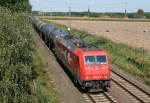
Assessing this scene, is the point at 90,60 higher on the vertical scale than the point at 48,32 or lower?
higher

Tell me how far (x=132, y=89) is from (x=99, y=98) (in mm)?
3721

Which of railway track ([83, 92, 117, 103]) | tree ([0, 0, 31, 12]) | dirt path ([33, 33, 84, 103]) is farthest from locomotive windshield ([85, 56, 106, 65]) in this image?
tree ([0, 0, 31, 12])

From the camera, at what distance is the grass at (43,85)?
1867cm

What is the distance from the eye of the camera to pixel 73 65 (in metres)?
27.9

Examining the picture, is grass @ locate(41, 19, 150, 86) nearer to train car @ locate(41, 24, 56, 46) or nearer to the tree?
train car @ locate(41, 24, 56, 46)

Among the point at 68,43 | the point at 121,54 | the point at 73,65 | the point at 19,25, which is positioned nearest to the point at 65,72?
the point at 68,43

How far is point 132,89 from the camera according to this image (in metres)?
27.2

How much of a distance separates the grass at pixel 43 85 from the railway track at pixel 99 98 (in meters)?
2.14

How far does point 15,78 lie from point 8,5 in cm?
1454

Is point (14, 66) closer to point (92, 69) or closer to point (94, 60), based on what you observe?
point (92, 69)

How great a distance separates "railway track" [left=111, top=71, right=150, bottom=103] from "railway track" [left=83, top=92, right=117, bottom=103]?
5.03ft

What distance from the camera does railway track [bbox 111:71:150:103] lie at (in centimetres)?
2450

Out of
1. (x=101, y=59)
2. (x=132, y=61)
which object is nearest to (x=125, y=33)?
(x=132, y=61)

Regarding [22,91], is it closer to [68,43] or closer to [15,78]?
[15,78]
